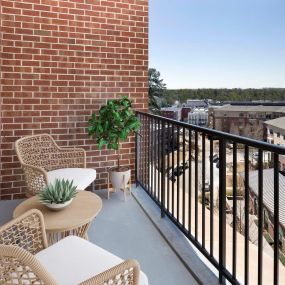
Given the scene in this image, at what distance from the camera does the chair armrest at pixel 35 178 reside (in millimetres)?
2520

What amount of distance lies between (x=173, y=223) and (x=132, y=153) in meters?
1.46

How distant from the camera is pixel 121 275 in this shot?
45.1 inches

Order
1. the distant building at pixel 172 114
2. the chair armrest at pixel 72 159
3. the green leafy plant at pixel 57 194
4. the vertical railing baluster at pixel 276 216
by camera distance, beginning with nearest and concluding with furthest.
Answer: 1. the vertical railing baluster at pixel 276 216
2. the green leafy plant at pixel 57 194
3. the distant building at pixel 172 114
4. the chair armrest at pixel 72 159

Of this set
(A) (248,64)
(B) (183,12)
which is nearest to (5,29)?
(B) (183,12)

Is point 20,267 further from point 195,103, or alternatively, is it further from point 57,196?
point 195,103

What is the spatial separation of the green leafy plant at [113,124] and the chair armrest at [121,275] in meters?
2.39

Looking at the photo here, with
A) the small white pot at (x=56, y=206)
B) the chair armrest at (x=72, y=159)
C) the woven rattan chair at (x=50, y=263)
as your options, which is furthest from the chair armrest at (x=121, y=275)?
the chair armrest at (x=72, y=159)

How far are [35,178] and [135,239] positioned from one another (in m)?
0.99

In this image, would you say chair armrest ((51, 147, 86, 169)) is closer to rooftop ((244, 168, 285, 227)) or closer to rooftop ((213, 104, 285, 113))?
rooftop ((244, 168, 285, 227))

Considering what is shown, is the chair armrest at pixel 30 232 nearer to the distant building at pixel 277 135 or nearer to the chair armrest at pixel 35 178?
the chair armrest at pixel 35 178

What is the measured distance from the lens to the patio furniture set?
98cm

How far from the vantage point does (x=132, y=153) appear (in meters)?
4.13

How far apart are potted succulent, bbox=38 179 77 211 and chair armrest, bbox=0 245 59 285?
3.16 ft

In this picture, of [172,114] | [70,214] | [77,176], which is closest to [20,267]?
[70,214]
